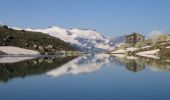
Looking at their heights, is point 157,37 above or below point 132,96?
above

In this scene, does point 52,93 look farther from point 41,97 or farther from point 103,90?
point 103,90

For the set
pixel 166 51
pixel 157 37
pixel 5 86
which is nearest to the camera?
pixel 5 86

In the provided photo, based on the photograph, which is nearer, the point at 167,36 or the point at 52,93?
the point at 52,93

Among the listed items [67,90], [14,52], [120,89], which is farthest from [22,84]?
[14,52]

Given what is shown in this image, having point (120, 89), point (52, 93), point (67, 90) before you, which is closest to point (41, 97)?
point (52, 93)

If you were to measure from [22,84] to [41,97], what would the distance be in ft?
28.7

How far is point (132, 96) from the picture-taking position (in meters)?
25.8

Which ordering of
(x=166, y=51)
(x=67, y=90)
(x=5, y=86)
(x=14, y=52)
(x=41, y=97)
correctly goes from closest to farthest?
1. (x=41, y=97)
2. (x=67, y=90)
3. (x=5, y=86)
4. (x=166, y=51)
5. (x=14, y=52)

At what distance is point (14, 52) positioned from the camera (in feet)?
525

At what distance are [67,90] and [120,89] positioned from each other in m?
3.92

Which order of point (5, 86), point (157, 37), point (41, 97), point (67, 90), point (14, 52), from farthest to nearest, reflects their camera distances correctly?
point (157, 37) < point (14, 52) < point (5, 86) < point (67, 90) < point (41, 97)

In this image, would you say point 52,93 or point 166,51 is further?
point 166,51

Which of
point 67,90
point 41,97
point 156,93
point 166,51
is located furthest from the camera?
point 166,51

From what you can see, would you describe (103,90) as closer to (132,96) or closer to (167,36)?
(132,96)
